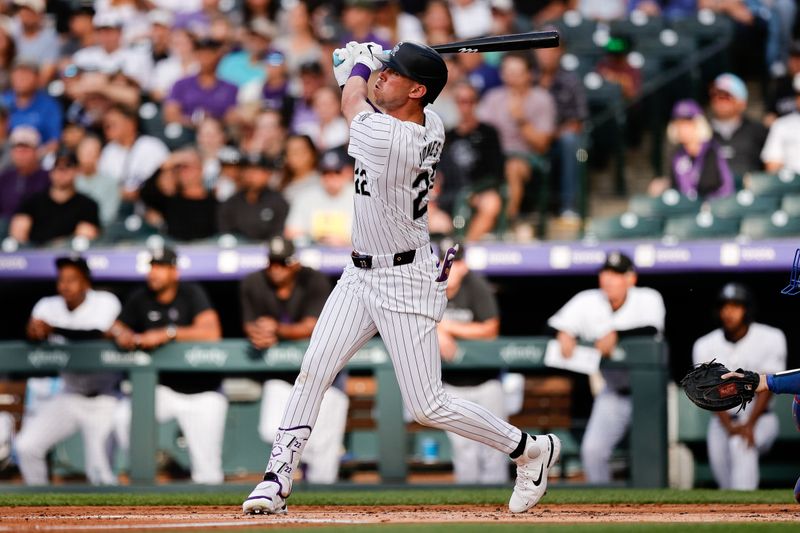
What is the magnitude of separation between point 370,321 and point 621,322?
325 cm

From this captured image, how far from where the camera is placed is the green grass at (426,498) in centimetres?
663

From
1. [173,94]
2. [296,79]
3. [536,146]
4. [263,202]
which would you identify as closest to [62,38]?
[173,94]

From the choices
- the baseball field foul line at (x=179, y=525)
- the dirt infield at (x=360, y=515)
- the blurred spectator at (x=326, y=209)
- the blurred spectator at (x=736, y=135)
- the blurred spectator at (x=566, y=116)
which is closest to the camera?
the baseball field foul line at (x=179, y=525)

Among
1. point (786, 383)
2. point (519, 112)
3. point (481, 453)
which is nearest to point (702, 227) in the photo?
point (519, 112)

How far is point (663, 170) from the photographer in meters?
10.3

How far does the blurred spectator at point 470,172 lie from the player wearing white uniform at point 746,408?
1.80m

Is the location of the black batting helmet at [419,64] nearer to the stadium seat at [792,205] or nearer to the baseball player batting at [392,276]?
the baseball player batting at [392,276]

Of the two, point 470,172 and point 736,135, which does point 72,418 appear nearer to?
point 470,172

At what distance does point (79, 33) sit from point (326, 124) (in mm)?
3491

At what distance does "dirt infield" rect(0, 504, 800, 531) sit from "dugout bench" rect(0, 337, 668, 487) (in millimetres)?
1455

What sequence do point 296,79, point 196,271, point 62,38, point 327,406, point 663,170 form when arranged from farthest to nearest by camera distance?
point 62,38 → point 296,79 → point 663,170 → point 196,271 → point 327,406

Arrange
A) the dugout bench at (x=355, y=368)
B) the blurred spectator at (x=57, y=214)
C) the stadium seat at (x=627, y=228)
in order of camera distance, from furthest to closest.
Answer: the blurred spectator at (x=57, y=214) → the stadium seat at (x=627, y=228) → the dugout bench at (x=355, y=368)

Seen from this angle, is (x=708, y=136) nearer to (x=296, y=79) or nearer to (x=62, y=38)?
(x=296, y=79)

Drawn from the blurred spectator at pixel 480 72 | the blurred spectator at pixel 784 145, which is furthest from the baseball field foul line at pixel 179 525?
the blurred spectator at pixel 480 72
